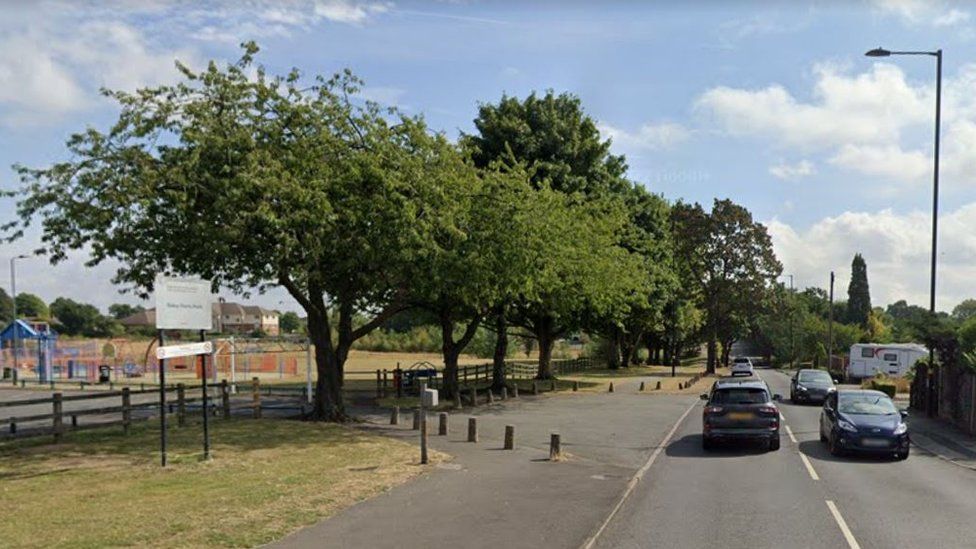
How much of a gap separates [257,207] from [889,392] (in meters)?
29.9

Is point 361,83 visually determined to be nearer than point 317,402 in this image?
Yes

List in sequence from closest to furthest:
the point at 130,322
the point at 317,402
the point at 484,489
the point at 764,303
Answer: the point at 484,489 → the point at 317,402 → the point at 764,303 → the point at 130,322

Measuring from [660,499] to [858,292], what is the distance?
383ft

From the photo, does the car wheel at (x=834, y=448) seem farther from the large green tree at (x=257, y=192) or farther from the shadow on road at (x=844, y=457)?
the large green tree at (x=257, y=192)

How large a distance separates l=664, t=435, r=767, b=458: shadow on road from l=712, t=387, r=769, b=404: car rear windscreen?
104 centimetres

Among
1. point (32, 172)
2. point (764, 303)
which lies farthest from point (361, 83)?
point (764, 303)

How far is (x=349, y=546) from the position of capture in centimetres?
869

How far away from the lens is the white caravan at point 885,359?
4806 cm

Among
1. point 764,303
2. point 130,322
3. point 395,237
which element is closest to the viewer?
point 395,237

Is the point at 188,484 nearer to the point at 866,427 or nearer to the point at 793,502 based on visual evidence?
the point at 793,502

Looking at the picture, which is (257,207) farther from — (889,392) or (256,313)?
(256,313)

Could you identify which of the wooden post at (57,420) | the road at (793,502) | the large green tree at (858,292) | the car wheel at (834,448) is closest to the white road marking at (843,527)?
the road at (793,502)

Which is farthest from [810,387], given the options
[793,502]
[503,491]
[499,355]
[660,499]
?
[503,491]

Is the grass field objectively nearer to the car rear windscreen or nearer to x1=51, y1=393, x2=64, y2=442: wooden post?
x1=51, y1=393, x2=64, y2=442: wooden post
